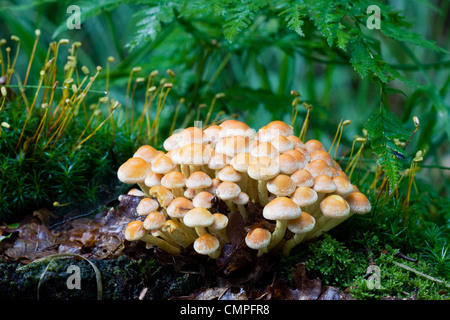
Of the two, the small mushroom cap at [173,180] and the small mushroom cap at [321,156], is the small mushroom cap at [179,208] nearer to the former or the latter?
the small mushroom cap at [173,180]

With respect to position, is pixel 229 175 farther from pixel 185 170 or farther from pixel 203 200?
pixel 185 170

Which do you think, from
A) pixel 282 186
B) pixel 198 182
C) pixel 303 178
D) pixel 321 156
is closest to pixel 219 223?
pixel 198 182

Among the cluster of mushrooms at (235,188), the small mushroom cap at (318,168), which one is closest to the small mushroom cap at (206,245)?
the cluster of mushrooms at (235,188)

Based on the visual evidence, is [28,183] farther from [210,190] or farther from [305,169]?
[305,169]

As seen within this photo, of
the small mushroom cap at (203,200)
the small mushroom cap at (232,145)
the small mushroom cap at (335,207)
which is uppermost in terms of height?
the small mushroom cap at (232,145)

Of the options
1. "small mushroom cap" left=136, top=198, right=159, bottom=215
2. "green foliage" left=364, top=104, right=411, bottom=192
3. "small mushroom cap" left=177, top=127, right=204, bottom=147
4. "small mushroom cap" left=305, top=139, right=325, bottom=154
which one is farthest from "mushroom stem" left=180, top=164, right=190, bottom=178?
"green foliage" left=364, top=104, right=411, bottom=192
